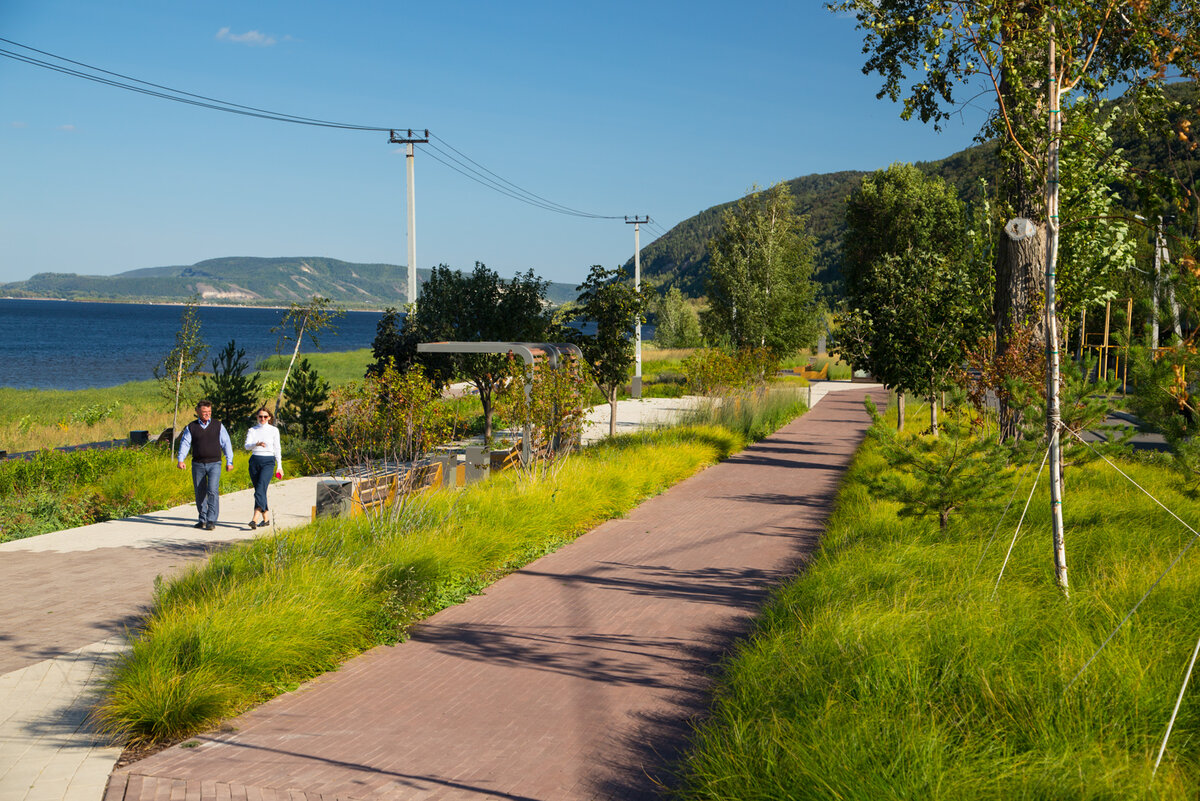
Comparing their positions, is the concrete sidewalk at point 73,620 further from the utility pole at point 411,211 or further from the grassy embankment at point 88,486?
the utility pole at point 411,211

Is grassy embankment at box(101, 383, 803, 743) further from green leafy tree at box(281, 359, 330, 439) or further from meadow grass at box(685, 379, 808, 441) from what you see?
meadow grass at box(685, 379, 808, 441)

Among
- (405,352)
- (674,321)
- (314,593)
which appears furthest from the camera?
(674,321)

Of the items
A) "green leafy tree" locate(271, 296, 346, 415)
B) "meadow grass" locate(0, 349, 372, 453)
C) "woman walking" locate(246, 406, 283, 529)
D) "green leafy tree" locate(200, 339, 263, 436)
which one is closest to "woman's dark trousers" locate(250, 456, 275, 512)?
"woman walking" locate(246, 406, 283, 529)

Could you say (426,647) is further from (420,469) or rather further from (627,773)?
(420,469)

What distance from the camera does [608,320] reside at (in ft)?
65.5

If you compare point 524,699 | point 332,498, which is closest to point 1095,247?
point 332,498

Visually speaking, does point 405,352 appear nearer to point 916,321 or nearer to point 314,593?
point 916,321

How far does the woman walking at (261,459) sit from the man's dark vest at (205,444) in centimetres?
37

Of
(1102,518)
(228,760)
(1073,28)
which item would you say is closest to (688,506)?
(1102,518)

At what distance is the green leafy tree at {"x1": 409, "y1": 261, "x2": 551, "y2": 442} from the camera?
776 inches

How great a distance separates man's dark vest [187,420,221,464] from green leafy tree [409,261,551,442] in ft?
27.5

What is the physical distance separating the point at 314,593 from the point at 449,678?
1245 millimetres

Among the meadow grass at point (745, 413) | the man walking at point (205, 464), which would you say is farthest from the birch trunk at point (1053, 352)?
the meadow grass at point (745, 413)

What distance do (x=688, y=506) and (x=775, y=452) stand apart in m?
6.70
